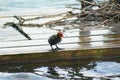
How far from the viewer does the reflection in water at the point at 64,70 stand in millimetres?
6814

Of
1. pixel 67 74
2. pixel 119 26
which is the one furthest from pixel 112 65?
pixel 119 26

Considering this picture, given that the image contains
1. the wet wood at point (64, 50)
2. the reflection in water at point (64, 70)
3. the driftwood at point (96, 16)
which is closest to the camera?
the reflection in water at point (64, 70)

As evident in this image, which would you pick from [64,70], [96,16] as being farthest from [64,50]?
[96,16]

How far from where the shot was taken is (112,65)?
24.0 feet

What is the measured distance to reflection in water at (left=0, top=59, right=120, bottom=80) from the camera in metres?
6.81

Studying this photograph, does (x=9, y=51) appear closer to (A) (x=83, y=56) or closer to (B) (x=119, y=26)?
(A) (x=83, y=56)

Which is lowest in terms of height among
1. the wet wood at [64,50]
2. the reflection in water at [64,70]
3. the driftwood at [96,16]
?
the reflection in water at [64,70]

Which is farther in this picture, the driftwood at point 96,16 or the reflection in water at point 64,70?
the driftwood at point 96,16

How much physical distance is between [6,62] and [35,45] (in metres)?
0.70

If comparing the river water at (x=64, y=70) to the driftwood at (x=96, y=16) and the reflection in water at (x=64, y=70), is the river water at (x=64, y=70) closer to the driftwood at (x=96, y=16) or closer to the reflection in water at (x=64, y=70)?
the reflection in water at (x=64, y=70)

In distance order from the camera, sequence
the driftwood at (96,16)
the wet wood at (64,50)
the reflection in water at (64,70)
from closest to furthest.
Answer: the reflection in water at (64,70) < the wet wood at (64,50) < the driftwood at (96,16)

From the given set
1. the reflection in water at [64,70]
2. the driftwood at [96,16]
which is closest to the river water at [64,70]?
the reflection in water at [64,70]

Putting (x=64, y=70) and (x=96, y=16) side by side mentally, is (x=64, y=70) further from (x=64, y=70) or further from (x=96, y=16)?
(x=96, y=16)

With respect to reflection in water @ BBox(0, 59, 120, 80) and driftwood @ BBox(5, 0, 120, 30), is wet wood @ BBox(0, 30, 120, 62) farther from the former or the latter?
driftwood @ BBox(5, 0, 120, 30)
